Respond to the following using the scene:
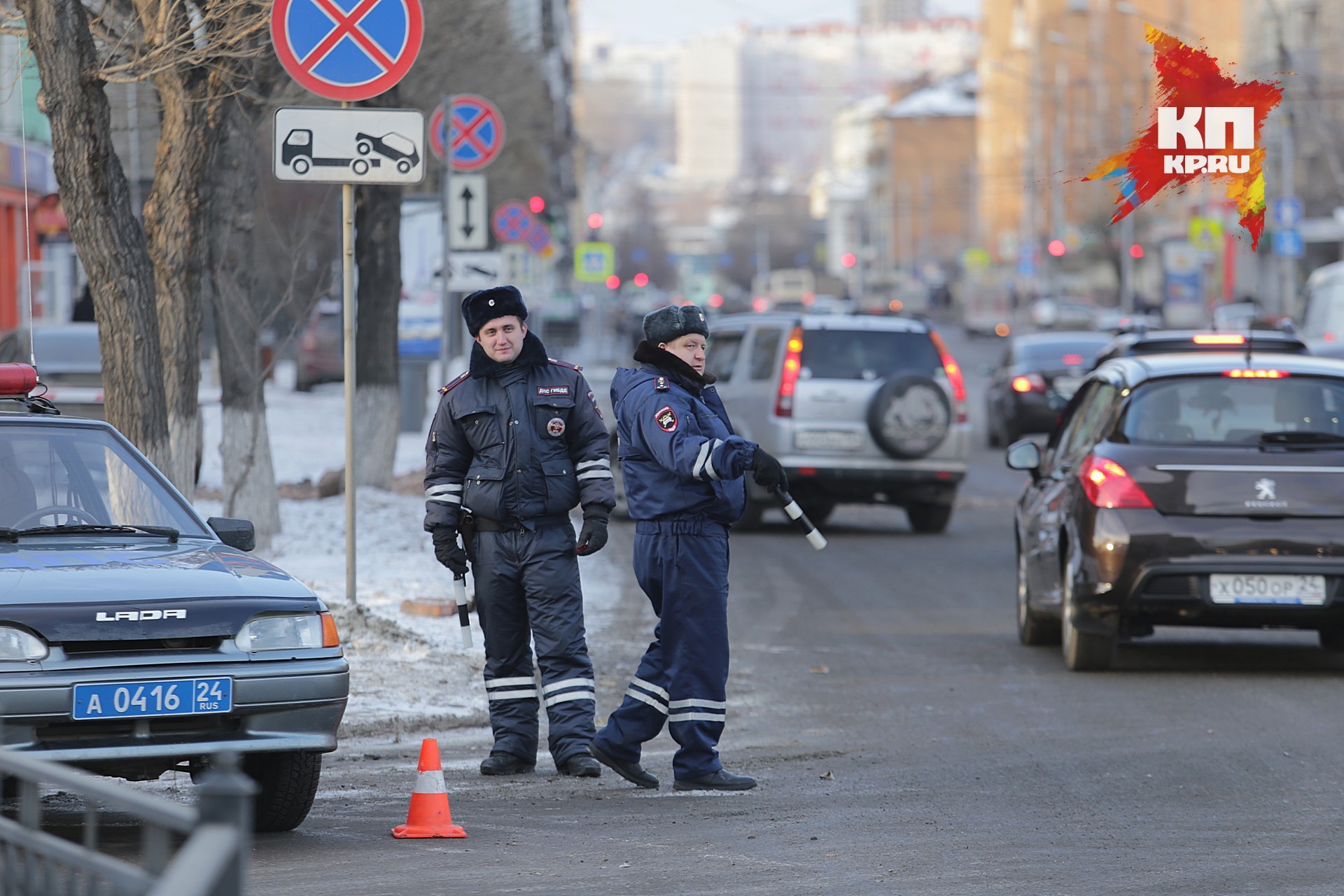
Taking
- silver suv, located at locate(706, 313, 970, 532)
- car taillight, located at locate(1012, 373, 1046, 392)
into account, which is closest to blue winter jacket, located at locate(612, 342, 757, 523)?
silver suv, located at locate(706, 313, 970, 532)

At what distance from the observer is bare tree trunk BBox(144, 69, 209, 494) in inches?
467

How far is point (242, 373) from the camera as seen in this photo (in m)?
14.6

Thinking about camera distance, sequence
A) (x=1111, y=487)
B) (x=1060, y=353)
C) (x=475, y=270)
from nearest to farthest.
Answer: (x=1111, y=487) → (x=475, y=270) → (x=1060, y=353)

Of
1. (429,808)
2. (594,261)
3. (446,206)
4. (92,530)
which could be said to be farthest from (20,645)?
(594,261)

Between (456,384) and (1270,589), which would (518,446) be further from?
(1270,589)

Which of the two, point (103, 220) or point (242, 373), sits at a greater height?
point (103, 220)

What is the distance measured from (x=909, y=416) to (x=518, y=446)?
34.4ft

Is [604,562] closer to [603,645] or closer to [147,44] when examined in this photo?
[603,645]

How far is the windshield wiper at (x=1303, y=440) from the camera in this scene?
10.4 meters

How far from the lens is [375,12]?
33.5 feet

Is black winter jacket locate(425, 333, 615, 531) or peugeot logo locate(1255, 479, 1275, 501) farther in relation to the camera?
peugeot logo locate(1255, 479, 1275, 501)

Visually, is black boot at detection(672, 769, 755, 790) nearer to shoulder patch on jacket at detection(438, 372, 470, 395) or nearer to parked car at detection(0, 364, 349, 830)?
parked car at detection(0, 364, 349, 830)

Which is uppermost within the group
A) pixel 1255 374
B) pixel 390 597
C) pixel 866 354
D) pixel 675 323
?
pixel 675 323

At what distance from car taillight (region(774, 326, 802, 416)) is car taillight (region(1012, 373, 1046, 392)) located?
9.68 m
